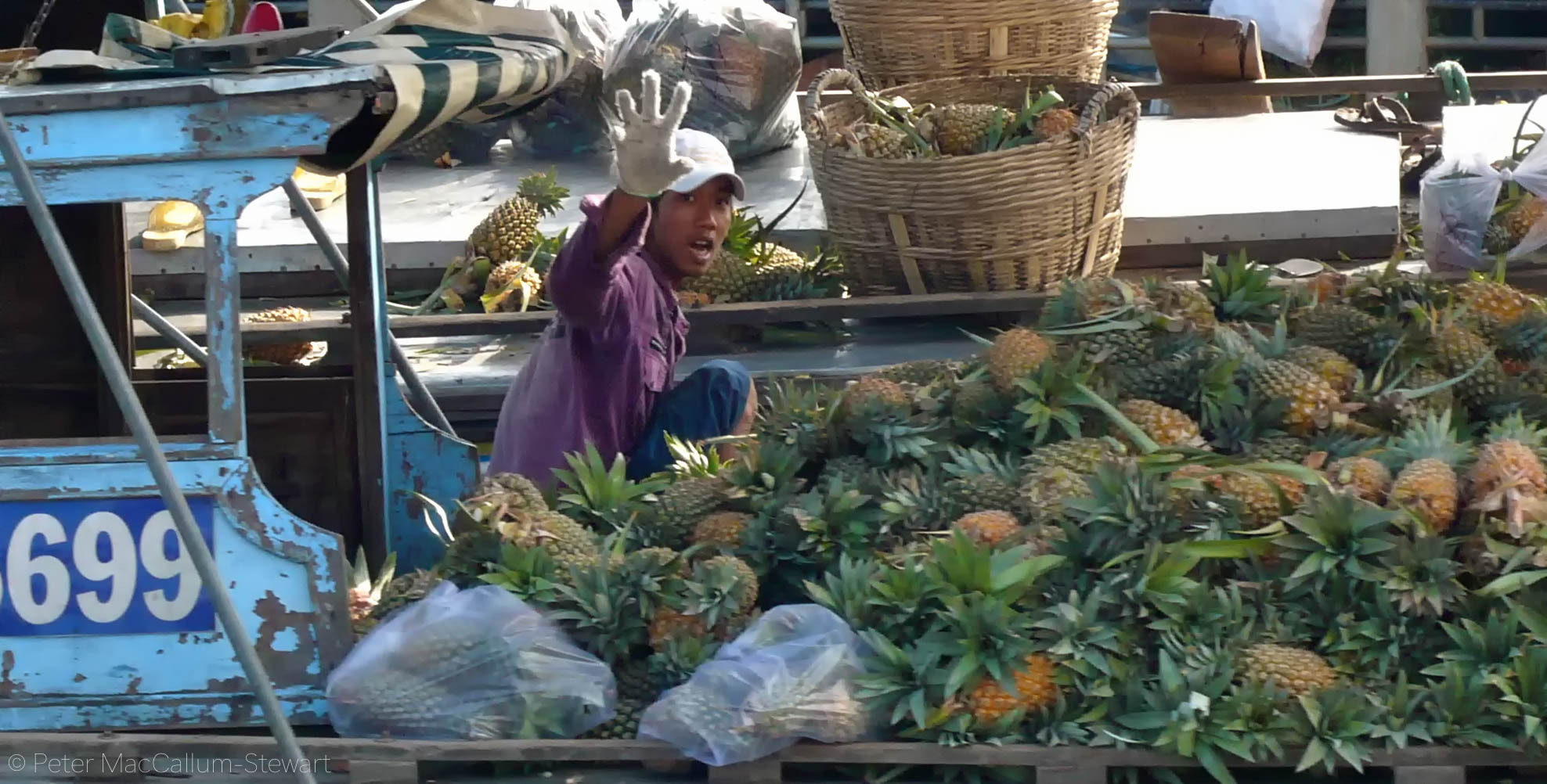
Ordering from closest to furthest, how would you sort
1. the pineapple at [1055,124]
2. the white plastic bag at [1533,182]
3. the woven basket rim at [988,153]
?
the woven basket rim at [988,153] < the pineapple at [1055,124] < the white plastic bag at [1533,182]

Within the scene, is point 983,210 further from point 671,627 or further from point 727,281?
point 671,627

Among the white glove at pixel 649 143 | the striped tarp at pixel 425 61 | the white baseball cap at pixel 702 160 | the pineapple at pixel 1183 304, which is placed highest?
the striped tarp at pixel 425 61

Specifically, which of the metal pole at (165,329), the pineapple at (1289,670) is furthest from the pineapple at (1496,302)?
the metal pole at (165,329)

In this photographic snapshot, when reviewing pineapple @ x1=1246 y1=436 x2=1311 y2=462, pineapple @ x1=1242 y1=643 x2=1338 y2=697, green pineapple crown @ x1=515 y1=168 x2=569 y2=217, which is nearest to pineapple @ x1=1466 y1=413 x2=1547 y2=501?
pineapple @ x1=1246 y1=436 x2=1311 y2=462

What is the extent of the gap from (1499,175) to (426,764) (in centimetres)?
368

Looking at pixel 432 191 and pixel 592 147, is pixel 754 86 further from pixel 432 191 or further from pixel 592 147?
pixel 432 191

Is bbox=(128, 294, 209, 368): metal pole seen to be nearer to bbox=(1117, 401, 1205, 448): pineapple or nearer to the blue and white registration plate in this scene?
the blue and white registration plate

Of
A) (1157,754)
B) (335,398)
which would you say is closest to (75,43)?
(335,398)

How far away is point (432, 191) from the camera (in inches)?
220

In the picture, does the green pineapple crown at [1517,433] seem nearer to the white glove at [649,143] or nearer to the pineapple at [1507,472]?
the pineapple at [1507,472]

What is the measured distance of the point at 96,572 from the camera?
2.44 meters

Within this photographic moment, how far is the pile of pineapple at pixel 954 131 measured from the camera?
4.43 meters

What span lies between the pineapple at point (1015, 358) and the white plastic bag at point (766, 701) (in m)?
0.63

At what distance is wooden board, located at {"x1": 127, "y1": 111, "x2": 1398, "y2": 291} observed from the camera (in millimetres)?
4754
